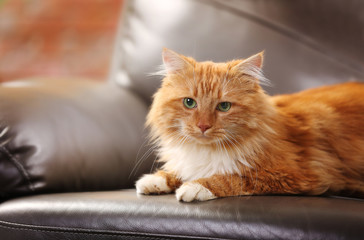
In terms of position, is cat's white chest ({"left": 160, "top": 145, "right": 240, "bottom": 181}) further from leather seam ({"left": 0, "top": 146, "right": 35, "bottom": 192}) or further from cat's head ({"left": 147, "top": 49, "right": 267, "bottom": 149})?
leather seam ({"left": 0, "top": 146, "right": 35, "bottom": 192})

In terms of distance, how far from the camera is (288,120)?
1.44m

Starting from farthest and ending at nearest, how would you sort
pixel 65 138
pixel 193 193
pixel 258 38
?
pixel 258 38, pixel 65 138, pixel 193 193

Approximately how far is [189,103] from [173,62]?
0.15 m

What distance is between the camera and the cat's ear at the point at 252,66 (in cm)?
133

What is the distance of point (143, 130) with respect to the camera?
5.77 ft

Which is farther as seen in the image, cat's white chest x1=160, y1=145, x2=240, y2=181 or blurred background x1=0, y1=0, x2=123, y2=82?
blurred background x1=0, y1=0, x2=123, y2=82

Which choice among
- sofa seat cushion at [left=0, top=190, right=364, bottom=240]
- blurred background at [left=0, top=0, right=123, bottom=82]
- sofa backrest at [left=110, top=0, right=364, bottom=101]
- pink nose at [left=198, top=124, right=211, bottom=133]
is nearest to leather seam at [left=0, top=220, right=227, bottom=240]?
sofa seat cushion at [left=0, top=190, right=364, bottom=240]

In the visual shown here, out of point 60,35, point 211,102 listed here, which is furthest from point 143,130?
point 60,35

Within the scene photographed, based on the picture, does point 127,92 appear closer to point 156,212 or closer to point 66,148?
point 66,148

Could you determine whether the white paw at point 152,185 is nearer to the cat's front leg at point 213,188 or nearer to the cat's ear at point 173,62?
the cat's front leg at point 213,188

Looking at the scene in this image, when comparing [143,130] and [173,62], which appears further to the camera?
[143,130]

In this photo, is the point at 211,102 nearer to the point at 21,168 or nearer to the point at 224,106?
the point at 224,106

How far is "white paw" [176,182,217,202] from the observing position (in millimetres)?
1173

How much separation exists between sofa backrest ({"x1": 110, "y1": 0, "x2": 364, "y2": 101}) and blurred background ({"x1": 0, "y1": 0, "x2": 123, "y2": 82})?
78 cm
